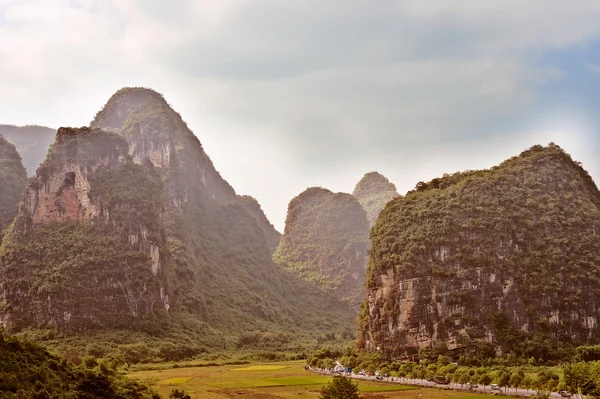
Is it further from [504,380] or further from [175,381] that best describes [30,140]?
[504,380]

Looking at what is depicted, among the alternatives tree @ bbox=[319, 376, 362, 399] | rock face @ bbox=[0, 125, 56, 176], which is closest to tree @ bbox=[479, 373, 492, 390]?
tree @ bbox=[319, 376, 362, 399]

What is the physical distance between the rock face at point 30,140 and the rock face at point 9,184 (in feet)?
165

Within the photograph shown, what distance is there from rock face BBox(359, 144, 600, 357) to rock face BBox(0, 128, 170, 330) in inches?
1440

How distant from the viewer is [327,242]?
172750mm

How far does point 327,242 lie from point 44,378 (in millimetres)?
140526

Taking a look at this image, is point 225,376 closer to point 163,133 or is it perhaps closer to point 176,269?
point 176,269

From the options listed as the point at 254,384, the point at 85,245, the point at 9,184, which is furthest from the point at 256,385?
the point at 9,184

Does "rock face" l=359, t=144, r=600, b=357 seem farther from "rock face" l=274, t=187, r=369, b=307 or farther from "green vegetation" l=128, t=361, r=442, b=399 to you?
"rock face" l=274, t=187, r=369, b=307

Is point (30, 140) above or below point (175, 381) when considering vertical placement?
above

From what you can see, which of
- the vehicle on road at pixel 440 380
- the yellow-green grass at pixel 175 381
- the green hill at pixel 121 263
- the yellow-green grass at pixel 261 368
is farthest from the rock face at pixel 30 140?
the vehicle on road at pixel 440 380

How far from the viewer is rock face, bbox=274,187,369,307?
544 ft

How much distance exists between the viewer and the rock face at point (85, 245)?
92.1m

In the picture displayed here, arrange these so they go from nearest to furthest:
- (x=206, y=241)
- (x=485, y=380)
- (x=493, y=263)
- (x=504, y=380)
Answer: (x=504, y=380), (x=485, y=380), (x=493, y=263), (x=206, y=241)

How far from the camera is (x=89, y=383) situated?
35.9 metres
